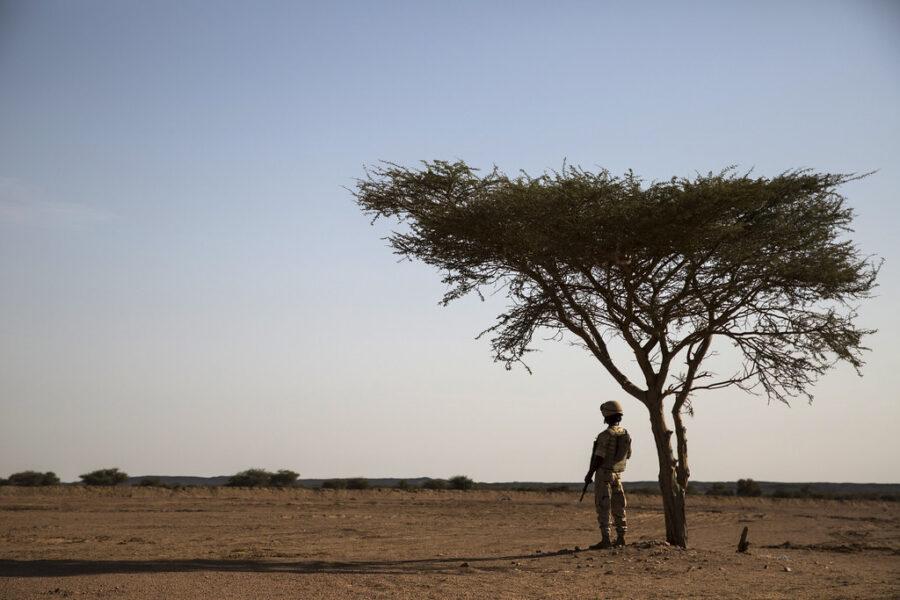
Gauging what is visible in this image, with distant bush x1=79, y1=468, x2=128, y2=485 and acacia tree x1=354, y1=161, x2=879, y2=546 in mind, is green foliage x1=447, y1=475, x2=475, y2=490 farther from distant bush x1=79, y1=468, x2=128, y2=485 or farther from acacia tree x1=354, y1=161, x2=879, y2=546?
acacia tree x1=354, y1=161, x2=879, y2=546

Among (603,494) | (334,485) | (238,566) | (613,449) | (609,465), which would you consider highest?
(613,449)

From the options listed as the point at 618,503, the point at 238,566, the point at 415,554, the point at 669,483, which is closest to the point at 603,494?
the point at 618,503

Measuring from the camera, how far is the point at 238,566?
47.1 feet

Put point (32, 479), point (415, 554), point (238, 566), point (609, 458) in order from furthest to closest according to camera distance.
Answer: point (32, 479), point (415, 554), point (609, 458), point (238, 566)

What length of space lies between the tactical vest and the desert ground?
1.47 meters

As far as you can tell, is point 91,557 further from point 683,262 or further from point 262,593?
point 683,262

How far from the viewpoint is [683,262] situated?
1675 cm

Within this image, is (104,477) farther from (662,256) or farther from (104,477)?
(662,256)

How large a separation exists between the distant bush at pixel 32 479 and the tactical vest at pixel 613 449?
1795 inches

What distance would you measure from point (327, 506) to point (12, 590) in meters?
25.0

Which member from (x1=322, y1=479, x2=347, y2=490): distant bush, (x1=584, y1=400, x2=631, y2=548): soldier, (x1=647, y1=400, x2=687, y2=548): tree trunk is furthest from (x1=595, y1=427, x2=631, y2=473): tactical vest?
(x1=322, y1=479, x2=347, y2=490): distant bush

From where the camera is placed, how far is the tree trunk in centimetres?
1652

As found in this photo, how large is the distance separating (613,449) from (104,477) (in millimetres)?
45946

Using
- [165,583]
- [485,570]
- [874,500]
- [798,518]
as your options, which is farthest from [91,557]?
[874,500]
